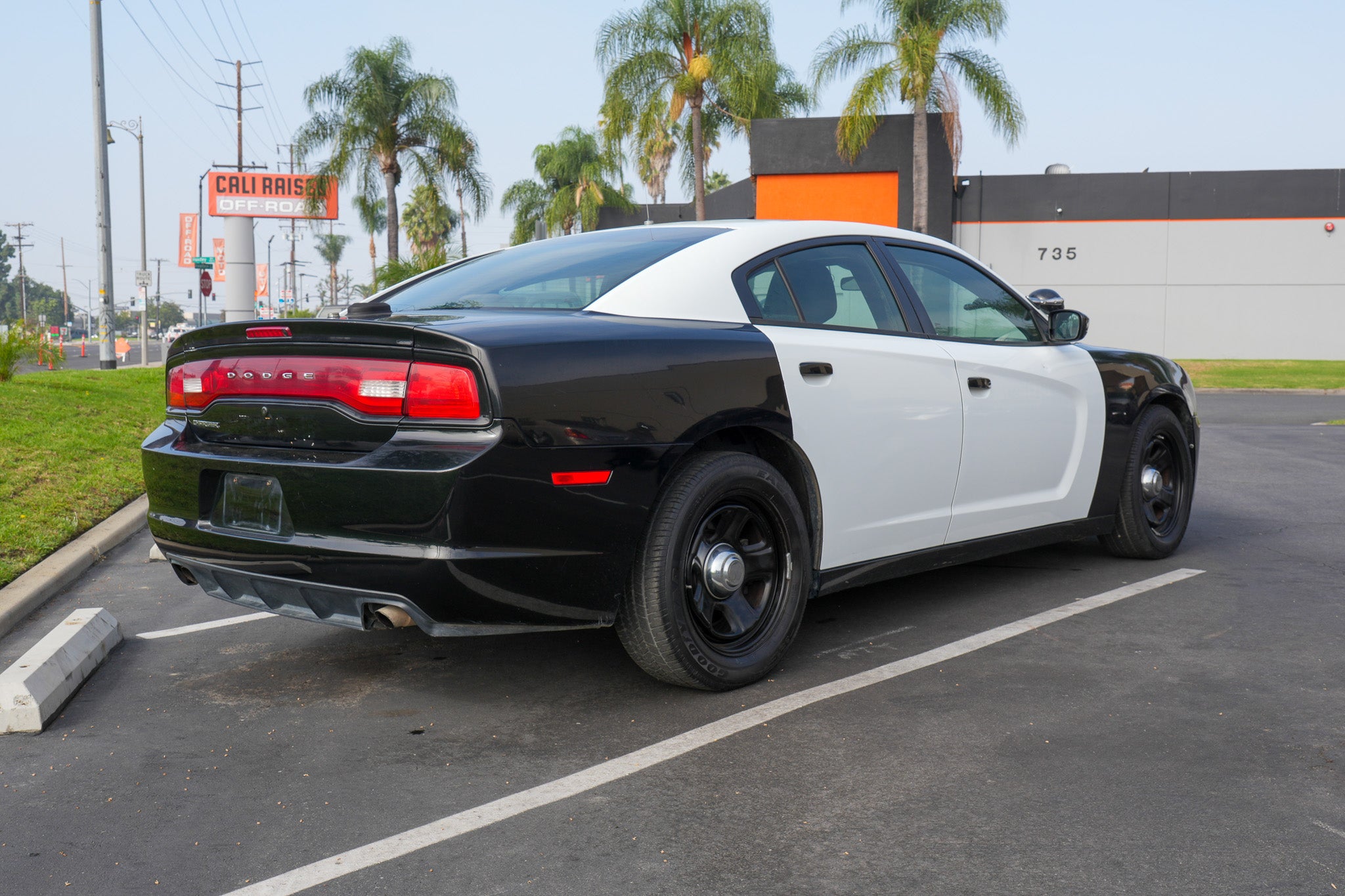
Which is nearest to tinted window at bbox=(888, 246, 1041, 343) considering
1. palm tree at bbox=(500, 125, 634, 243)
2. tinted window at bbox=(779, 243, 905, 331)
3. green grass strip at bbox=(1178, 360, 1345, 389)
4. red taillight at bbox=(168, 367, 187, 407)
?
tinted window at bbox=(779, 243, 905, 331)

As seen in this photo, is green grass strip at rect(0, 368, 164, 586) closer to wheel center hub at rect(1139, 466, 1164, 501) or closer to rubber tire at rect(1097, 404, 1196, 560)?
rubber tire at rect(1097, 404, 1196, 560)

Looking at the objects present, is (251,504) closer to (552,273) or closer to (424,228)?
(552,273)

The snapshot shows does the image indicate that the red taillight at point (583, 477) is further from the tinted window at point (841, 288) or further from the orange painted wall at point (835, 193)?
the orange painted wall at point (835, 193)

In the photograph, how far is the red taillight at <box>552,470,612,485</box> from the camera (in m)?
3.21

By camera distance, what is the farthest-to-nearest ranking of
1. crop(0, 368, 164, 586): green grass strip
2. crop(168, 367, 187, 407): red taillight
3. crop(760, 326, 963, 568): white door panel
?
crop(0, 368, 164, 586): green grass strip → crop(760, 326, 963, 568): white door panel → crop(168, 367, 187, 407): red taillight

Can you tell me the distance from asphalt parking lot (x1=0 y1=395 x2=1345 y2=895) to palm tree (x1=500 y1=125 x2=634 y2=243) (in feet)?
136

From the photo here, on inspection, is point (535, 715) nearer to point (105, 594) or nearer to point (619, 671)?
point (619, 671)

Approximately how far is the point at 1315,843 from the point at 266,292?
8804cm

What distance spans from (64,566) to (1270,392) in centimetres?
2192

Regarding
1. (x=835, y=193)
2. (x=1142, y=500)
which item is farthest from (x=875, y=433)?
(x=835, y=193)

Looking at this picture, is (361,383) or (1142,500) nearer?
(361,383)

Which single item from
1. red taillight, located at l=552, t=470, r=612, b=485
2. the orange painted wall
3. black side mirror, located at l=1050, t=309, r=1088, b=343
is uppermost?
the orange painted wall

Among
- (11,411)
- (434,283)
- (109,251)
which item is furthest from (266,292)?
(434,283)

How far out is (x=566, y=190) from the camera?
49656mm
